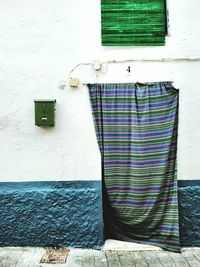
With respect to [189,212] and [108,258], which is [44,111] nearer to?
[108,258]

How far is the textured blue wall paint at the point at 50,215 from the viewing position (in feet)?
18.7

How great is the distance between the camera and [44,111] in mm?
5621

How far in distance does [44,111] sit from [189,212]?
9.16 feet

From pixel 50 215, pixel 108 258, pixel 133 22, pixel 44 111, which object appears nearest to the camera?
pixel 108 258

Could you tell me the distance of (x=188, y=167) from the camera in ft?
18.9

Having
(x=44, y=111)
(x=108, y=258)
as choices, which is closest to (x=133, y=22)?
(x=44, y=111)

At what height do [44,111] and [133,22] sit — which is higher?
[133,22]

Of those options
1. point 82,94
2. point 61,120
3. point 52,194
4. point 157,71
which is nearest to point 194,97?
point 157,71

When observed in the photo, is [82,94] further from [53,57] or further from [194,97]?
[194,97]

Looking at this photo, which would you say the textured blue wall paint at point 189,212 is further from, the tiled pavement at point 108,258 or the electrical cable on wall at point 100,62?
the electrical cable on wall at point 100,62

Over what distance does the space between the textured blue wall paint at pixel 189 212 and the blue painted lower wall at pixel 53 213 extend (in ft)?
0.05

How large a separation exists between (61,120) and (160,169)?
1736 millimetres

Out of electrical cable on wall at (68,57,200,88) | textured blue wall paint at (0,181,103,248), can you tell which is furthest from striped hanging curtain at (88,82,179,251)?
textured blue wall paint at (0,181,103,248)

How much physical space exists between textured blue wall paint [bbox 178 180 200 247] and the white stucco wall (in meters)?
0.16
